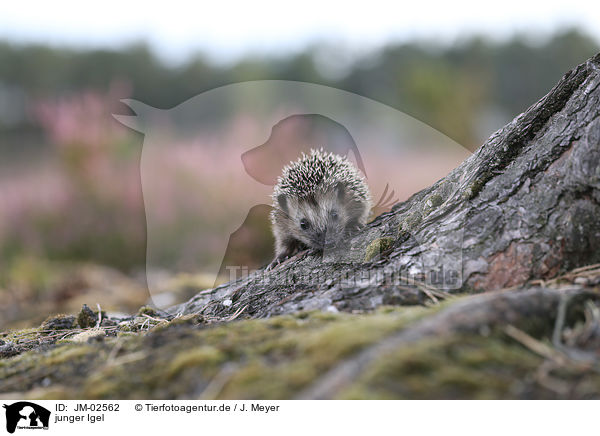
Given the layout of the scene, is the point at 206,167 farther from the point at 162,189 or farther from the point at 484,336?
the point at 484,336

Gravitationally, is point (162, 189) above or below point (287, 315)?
above

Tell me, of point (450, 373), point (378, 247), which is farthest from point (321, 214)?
point (450, 373)

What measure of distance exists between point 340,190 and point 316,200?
308mm

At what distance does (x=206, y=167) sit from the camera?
8.96 m

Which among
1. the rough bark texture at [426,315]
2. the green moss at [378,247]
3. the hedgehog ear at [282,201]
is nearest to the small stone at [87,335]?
the rough bark texture at [426,315]

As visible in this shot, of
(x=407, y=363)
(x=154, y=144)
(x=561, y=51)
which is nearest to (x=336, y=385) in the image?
(x=407, y=363)

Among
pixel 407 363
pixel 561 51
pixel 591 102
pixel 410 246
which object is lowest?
pixel 407 363

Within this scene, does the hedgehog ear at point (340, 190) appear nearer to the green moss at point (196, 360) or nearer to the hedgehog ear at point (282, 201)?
the hedgehog ear at point (282, 201)

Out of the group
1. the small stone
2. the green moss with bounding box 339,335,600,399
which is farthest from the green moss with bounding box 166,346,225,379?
the small stone

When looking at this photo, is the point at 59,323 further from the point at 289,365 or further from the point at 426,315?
the point at 426,315
